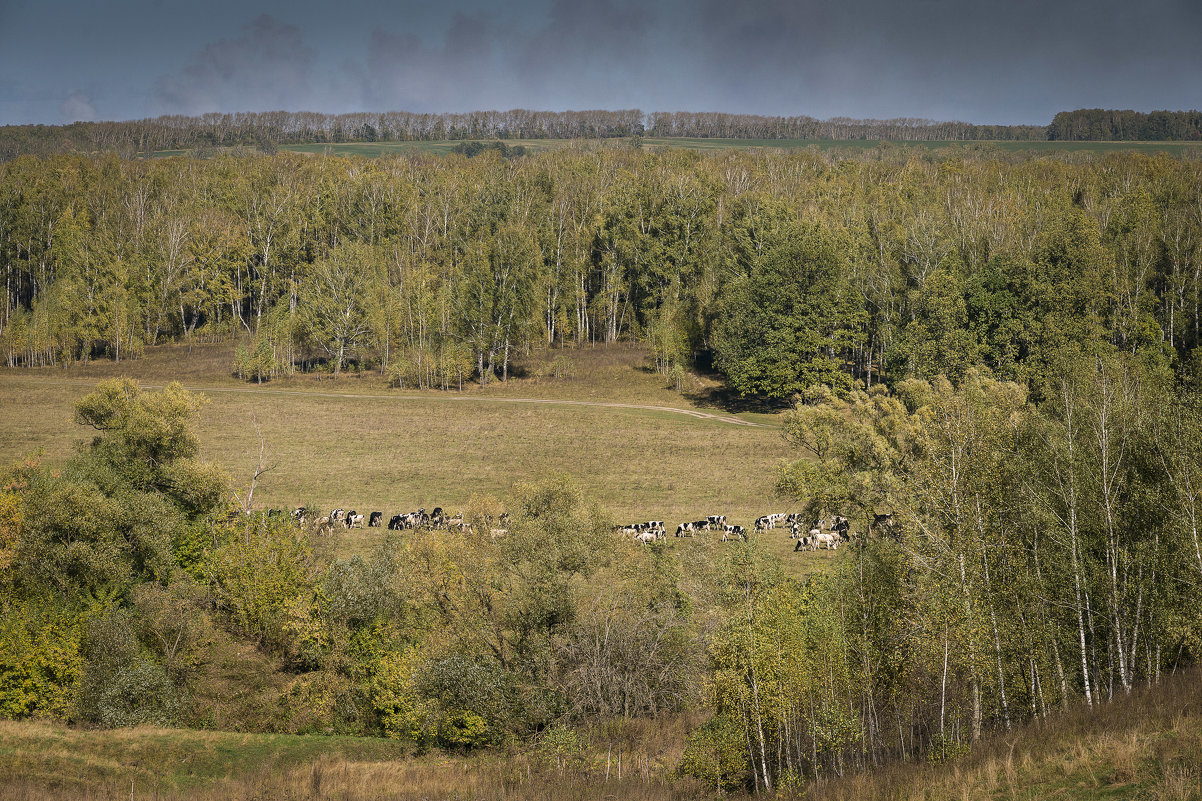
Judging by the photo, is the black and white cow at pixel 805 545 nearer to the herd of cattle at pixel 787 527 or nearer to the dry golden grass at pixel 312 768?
the herd of cattle at pixel 787 527

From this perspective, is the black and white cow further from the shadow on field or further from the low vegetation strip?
the shadow on field

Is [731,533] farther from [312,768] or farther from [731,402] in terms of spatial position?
[731,402]

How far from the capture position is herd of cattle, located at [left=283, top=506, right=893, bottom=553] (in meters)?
54.7

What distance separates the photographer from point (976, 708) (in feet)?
82.5

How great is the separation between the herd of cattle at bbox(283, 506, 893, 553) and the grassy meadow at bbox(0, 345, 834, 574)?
142 centimetres

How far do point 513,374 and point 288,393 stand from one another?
25.5 m

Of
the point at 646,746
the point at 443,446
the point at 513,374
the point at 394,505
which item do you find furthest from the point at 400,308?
the point at 646,746

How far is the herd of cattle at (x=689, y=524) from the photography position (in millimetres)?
54688

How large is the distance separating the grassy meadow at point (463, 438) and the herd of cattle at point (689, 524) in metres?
1.42

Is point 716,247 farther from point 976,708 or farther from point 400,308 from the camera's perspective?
point 976,708

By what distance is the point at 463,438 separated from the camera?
80000 millimetres

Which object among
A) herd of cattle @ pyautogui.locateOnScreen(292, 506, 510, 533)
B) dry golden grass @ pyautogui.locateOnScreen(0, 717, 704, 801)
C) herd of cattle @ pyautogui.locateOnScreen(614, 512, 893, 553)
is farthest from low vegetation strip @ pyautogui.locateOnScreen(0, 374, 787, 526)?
dry golden grass @ pyautogui.locateOnScreen(0, 717, 704, 801)

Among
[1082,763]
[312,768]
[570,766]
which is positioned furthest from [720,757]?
[312,768]

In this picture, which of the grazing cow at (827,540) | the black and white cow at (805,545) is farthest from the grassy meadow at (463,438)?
the grazing cow at (827,540)
